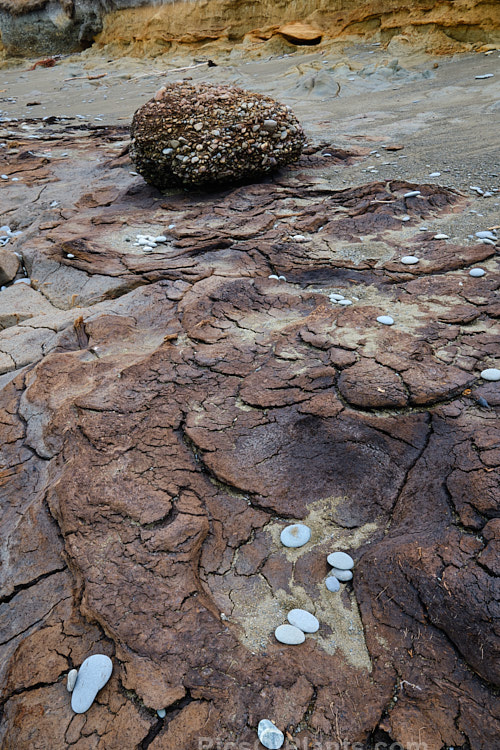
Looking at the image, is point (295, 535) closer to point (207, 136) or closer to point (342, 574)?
point (342, 574)

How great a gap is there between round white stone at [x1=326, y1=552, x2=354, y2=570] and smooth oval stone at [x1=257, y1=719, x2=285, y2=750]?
49 centimetres

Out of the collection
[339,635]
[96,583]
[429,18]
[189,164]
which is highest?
[429,18]

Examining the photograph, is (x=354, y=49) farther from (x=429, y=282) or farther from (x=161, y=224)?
(x=429, y=282)

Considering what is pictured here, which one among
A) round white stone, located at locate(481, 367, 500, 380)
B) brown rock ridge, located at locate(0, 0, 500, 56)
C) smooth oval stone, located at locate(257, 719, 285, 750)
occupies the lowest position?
smooth oval stone, located at locate(257, 719, 285, 750)

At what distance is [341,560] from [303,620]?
0.76ft

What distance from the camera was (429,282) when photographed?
9.21ft

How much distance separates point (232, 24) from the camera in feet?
40.1

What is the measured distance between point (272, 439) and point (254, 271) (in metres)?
1.44

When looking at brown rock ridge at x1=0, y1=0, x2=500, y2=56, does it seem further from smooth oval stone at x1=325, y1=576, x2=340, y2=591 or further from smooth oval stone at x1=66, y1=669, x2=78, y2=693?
smooth oval stone at x1=66, y1=669, x2=78, y2=693

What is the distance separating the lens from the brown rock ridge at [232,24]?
826cm

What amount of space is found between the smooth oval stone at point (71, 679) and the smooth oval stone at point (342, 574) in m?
0.77

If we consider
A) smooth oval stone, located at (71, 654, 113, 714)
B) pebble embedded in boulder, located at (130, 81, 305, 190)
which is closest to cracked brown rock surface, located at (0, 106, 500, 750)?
smooth oval stone, located at (71, 654, 113, 714)

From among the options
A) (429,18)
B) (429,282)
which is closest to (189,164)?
(429,282)

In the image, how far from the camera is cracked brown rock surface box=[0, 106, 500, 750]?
A: 4.18ft
